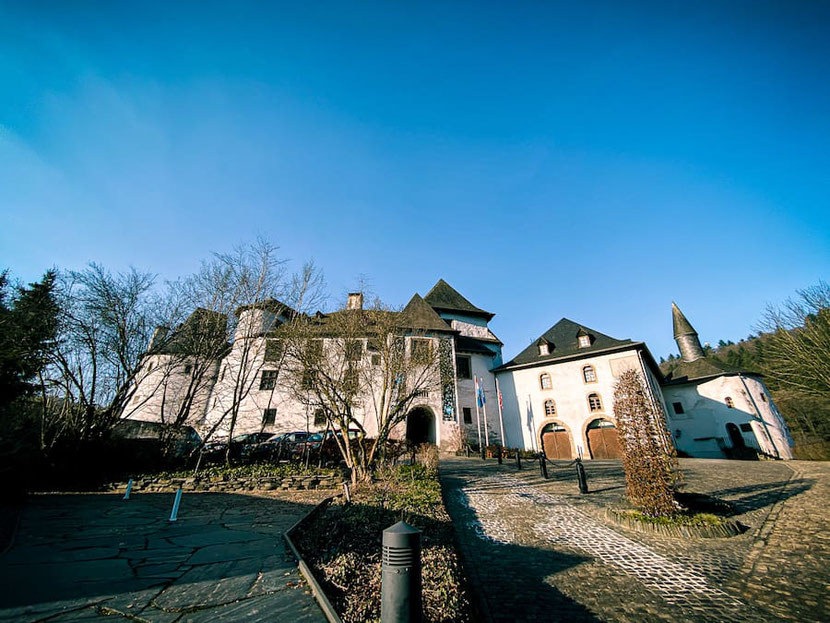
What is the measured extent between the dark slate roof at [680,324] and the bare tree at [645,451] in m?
37.2

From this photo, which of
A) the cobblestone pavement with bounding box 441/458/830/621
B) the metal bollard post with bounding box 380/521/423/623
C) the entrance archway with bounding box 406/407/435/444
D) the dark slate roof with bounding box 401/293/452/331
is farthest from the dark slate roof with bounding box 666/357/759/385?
the metal bollard post with bounding box 380/521/423/623

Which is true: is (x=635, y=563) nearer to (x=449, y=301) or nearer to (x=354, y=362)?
(x=354, y=362)

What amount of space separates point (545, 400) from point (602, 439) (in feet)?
15.1

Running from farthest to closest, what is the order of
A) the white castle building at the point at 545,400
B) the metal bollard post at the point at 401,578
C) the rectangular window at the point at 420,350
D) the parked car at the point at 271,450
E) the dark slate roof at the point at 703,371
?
the dark slate roof at the point at 703,371, the white castle building at the point at 545,400, the parked car at the point at 271,450, the rectangular window at the point at 420,350, the metal bollard post at the point at 401,578

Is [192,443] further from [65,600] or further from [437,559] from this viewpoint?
[437,559]

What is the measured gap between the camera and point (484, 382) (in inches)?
1118

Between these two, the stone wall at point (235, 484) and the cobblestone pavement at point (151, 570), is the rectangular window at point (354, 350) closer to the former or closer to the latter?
the stone wall at point (235, 484)

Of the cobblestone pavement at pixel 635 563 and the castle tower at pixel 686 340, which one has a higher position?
the castle tower at pixel 686 340

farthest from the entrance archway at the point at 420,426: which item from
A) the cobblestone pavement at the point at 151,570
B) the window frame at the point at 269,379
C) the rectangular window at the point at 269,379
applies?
the cobblestone pavement at the point at 151,570

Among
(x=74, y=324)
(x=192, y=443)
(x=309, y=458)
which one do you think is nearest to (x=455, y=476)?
(x=309, y=458)

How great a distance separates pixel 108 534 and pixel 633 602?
8621 mm

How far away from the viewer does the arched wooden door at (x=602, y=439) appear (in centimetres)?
2316

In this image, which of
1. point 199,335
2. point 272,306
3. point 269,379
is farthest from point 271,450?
point 272,306

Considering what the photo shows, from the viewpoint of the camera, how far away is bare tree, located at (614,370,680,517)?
6934 millimetres
